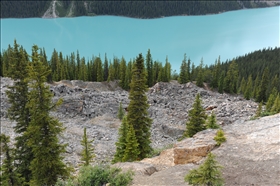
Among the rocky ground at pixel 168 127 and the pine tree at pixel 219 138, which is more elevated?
the pine tree at pixel 219 138

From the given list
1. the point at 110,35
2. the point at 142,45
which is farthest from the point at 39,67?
the point at 110,35

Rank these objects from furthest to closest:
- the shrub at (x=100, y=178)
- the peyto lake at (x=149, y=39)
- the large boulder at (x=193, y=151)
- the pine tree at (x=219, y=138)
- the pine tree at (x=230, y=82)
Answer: the peyto lake at (x=149, y=39), the pine tree at (x=230, y=82), the pine tree at (x=219, y=138), the large boulder at (x=193, y=151), the shrub at (x=100, y=178)

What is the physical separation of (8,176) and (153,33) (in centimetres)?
16897

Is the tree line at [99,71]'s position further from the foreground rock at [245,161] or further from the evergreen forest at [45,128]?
the foreground rock at [245,161]

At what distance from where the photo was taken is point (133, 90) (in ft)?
78.5

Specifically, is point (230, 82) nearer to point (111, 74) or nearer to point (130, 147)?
point (111, 74)

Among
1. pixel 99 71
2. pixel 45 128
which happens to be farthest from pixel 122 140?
pixel 99 71

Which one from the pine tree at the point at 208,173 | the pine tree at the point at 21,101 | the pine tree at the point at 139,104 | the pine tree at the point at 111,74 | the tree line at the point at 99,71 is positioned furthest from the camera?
the pine tree at the point at 111,74

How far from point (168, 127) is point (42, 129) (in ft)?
83.7

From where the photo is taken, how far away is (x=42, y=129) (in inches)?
593

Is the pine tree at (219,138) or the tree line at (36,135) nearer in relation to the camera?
the tree line at (36,135)

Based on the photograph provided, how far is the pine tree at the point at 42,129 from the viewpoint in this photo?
1439 cm

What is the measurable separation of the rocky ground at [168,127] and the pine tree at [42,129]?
218 inches

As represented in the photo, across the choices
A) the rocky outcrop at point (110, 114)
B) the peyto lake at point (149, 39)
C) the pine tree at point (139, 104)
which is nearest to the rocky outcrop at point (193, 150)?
Answer: the pine tree at point (139, 104)
